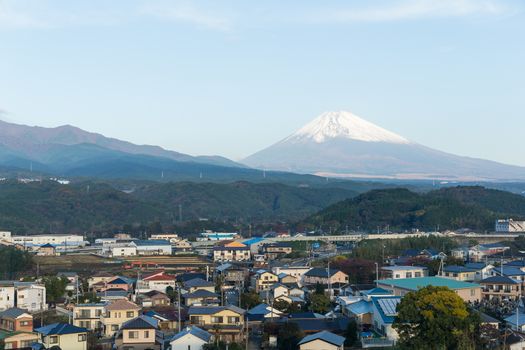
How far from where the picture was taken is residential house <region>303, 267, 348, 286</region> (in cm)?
1975

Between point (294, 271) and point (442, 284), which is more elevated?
point (442, 284)

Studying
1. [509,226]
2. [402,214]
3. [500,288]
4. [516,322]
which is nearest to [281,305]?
[516,322]

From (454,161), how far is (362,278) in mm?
Answer: 131674

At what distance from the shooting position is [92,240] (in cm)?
3659

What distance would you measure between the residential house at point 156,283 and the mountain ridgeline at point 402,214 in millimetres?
19274

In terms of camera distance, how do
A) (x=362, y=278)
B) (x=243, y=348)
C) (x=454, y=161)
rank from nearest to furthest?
(x=243, y=348)
(x=362, y=278)
(x=454, y=161)

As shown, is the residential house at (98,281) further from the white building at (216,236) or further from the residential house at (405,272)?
the white building at (216,236)

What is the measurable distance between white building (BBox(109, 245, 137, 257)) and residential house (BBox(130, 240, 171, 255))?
7.5 inches

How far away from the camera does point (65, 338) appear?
1276 cm

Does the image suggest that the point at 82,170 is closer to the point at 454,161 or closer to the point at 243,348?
the point at 454,161

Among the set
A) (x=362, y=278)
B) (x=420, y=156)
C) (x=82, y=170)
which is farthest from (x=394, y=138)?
(x=362, y=278)

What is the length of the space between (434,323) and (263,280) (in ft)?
28.2

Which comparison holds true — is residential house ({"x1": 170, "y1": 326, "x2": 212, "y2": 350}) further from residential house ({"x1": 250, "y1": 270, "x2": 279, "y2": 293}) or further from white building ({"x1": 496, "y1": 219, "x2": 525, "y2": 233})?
white building ({"x1": 496, "y1": 219, "x2": 525, "y2": 233})

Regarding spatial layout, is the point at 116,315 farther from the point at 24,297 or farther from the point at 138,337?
the point at 24,297
